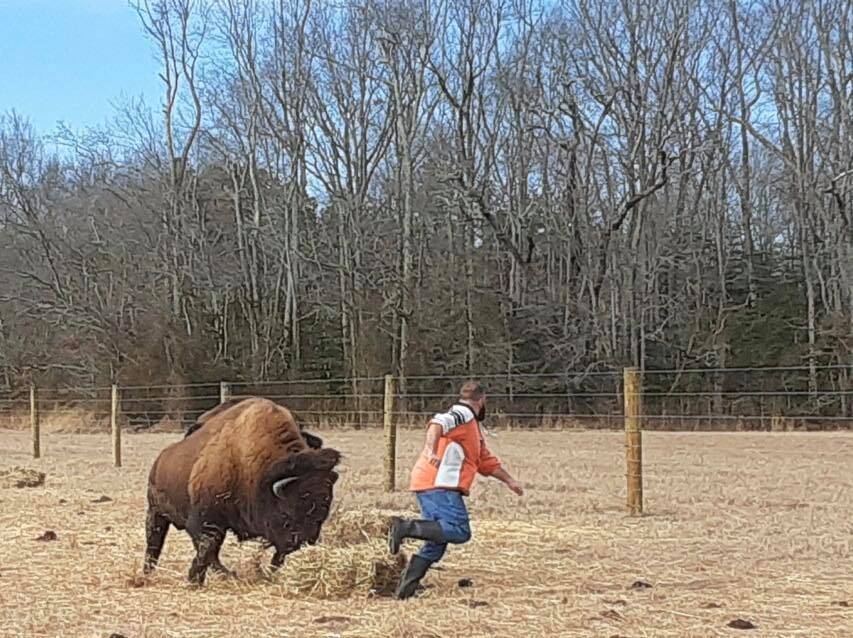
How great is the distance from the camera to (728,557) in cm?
859

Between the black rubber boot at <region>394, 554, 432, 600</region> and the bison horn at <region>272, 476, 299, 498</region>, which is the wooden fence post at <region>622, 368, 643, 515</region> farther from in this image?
the bison horn at <region>272, 476, 299, 498</region>

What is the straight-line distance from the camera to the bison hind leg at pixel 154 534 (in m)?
8.27

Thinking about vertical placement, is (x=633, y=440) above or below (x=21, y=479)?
above

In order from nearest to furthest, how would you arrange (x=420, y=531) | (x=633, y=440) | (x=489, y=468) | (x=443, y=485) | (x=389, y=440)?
(x=420, y=531) < (x=443, y=485) < (x=489, y=468) < (x=633, y=440) < (x=389, y=440)

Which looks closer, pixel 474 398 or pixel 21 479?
pixel 474 398

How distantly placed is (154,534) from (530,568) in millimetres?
2722

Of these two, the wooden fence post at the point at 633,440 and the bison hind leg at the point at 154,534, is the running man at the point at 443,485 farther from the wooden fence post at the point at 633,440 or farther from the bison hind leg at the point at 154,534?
the wooden fence post at the point at 633,440

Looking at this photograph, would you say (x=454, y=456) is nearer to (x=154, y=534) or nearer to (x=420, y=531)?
(x=420, y=531)

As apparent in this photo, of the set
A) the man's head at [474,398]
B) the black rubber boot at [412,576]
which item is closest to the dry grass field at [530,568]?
the black rubber boot at [412,576]

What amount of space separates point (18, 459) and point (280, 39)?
17029mm

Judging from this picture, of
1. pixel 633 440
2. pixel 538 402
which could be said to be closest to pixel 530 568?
pixel 633 440

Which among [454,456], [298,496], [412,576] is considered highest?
[454,456]

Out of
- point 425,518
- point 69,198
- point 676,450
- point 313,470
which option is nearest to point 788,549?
point 425,518

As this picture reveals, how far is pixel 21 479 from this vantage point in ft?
48.4
